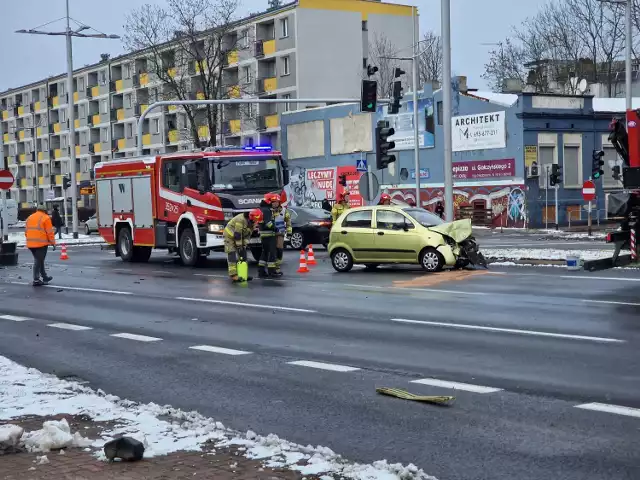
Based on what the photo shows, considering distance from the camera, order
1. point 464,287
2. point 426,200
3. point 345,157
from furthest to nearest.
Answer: point 345,157 → point 426,200 → point 464,287

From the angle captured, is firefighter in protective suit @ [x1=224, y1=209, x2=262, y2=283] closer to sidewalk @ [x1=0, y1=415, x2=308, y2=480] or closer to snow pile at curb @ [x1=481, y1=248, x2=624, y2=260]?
snow pile at curb @ [x1=481, y1=248, x2=624, y2=260]

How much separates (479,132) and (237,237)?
101ft

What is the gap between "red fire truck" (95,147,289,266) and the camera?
25.6 meters

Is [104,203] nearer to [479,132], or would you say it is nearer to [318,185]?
[479,132]

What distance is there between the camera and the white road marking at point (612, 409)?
728cm

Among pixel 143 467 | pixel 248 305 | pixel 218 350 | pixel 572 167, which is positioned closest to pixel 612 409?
pixel 143 467

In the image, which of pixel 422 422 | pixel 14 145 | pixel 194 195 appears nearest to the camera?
pixel 422 422

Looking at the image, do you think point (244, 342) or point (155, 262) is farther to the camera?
point (155, 262)

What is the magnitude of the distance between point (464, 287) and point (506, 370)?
886cm

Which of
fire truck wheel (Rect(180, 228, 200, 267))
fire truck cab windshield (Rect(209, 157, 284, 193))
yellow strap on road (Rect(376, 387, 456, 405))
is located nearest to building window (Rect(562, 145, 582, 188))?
fire truck cab windshield (Rect(209, 157, 284, 193))

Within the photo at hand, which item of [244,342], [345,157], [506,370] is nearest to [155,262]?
[244,342]

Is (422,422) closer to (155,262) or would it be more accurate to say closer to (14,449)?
(14,449)

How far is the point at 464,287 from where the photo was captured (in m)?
18.1

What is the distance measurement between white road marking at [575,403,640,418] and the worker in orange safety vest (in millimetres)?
16234
